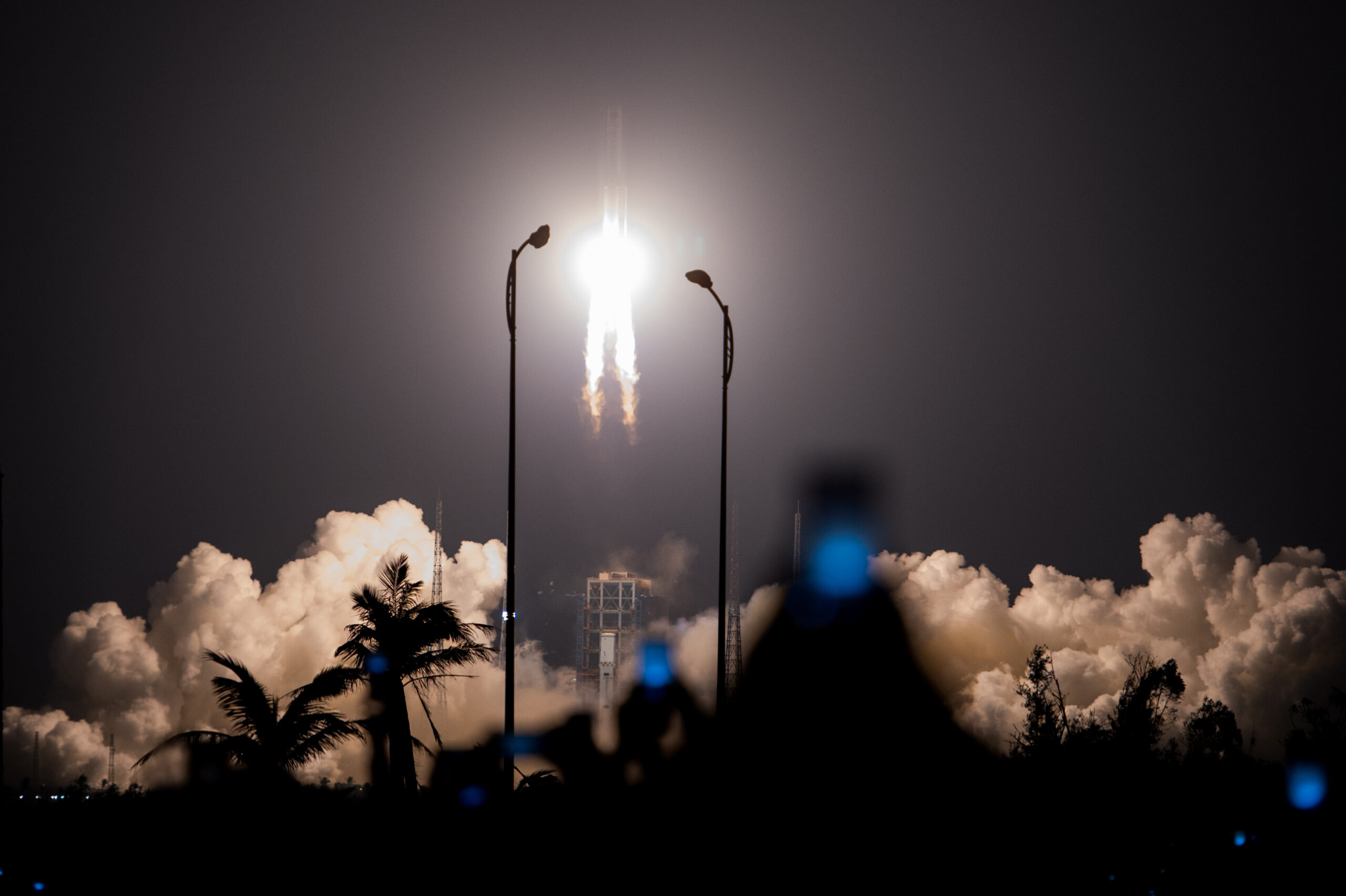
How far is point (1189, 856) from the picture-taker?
1672 cm

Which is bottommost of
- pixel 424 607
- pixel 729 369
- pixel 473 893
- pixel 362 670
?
pixel 473 893

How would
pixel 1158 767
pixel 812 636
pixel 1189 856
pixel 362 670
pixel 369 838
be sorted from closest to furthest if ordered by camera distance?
pixel 1189 856
pixel 369 838
pixel 362 670
pixel 1158 767
pixel 812 636

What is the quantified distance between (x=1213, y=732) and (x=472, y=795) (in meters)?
61.4

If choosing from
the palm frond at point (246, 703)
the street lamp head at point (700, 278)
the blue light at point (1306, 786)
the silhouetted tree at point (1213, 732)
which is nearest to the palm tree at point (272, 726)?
the palm frond at point (246, 703)

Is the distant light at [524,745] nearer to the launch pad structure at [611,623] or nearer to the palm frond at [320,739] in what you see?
the palm frond at [320,739]

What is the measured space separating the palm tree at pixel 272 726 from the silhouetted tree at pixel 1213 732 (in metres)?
58.9

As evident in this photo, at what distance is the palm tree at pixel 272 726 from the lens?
24.2m

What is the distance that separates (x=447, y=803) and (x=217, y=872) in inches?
249

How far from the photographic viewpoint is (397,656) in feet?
81.8

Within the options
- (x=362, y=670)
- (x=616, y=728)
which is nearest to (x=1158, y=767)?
(x=616, y=728)

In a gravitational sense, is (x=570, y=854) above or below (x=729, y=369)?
below

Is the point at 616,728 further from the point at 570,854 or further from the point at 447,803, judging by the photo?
the point at 570,854

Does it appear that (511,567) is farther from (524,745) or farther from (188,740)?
(524,745)

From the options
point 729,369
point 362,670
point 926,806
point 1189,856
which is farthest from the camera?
point 729,369
